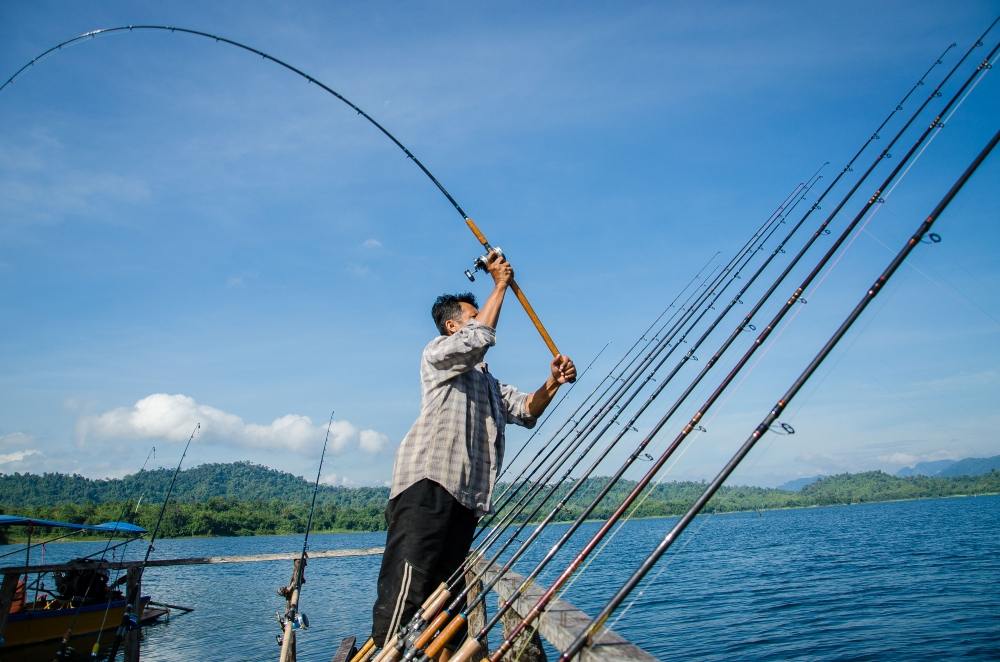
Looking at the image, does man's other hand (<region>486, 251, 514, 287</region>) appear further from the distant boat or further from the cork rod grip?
the distant boat

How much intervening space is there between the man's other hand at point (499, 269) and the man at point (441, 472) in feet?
0.23

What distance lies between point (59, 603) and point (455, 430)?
14.5 metres

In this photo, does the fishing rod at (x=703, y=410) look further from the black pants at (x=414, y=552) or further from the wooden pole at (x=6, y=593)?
the wooden pole at (x=6, y=593)

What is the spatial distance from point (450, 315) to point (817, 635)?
1150cm

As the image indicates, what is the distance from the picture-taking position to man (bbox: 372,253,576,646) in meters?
2.48

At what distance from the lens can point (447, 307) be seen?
337cm

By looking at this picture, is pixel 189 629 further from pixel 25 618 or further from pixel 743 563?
pixel 743 563

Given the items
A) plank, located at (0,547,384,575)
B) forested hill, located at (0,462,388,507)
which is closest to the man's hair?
plank, located at (0,547,384,575)

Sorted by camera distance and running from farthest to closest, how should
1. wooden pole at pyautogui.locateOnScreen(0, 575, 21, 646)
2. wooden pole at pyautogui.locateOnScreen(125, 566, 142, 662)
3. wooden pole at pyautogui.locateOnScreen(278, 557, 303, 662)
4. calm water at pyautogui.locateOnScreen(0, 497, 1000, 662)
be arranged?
1. calm water at pyautogui.locateOnScreen(0, 497, 1000, 662)
2. wooden pole at pyautogui.locateOnScreen(125, 566, 142, 662)
3. wooden pole at pyautogui.locateOnScreen(0, 575, 21, 646)
4. wooden pole at pyautogui.locateOnScreen(278, 557, 303, 662)

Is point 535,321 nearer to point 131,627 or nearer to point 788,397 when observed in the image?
point 788,397

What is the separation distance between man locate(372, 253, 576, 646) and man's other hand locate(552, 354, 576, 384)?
497 millimetres

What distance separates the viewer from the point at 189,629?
18.9 meters

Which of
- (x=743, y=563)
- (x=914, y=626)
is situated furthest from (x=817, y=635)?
(x=743, y=563)

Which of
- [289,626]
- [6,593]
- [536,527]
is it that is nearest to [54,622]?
[6,593]
